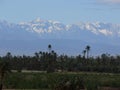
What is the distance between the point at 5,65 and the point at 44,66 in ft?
364

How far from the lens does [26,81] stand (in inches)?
4294

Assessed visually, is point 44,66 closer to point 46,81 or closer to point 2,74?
point 46,81

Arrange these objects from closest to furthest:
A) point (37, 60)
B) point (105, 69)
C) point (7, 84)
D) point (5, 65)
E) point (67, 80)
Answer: point (67, 80)
point (5, 65)
point (7, 84)
point (105, 69)
point (37, 60)

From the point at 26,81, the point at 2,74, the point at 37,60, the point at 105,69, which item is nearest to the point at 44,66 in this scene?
the point at 37,60

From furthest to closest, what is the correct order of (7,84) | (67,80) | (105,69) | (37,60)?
1. (37,60)
2. (105,69)
3. (7,84)
4. (67,80)

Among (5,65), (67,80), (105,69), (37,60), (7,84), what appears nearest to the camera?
(67,80)

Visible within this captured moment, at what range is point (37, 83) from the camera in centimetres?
Result: 10800

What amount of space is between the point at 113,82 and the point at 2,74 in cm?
3260

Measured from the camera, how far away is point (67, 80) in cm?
6388

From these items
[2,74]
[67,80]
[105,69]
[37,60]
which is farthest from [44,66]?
[67,80]

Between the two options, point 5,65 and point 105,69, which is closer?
point 5,65

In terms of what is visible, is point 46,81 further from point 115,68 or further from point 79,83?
point 115,68

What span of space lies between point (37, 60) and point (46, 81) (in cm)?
9166

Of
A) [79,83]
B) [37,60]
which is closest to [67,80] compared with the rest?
[79,83]
